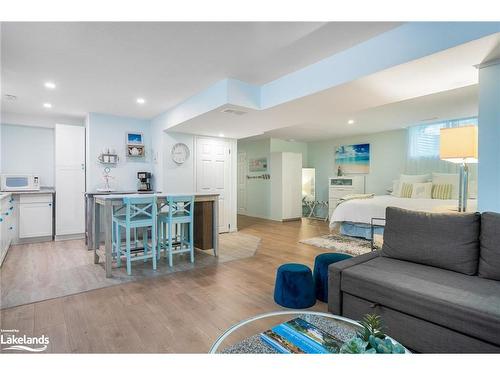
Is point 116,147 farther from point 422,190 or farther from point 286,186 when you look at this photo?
point 422,190

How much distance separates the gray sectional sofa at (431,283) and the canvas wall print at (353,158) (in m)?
5.29

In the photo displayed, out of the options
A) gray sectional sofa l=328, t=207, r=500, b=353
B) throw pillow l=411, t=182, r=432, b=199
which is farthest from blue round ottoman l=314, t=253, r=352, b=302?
throw pillow l=411, t=182, r=432, b=199

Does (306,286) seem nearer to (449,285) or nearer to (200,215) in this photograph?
(449,285)

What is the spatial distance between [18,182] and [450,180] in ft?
26.9

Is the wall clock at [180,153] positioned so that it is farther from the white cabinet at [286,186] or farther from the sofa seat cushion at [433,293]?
the sofa seat cushion at [433,293]

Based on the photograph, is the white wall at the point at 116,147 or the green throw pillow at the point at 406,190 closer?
the white wall at the point at 116,147

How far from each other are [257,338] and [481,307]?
1210mm

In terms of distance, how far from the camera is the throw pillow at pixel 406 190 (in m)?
5.87

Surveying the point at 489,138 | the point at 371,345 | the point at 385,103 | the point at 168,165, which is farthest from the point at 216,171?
the point at 371,345

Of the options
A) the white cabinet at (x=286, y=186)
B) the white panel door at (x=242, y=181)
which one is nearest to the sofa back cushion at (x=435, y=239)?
the white cabinet at (x=286, y=186)

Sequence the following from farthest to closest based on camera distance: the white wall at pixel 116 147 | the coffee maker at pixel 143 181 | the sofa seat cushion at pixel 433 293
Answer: the coffee maker at pixel 143 181 → the white wall at pixel 116 147 → the sofa seat cushion at pixel 433 293

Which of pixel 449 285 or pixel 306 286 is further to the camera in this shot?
pixel 306 286

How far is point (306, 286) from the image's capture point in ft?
8.05

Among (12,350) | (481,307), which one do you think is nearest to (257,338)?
(481,307)
